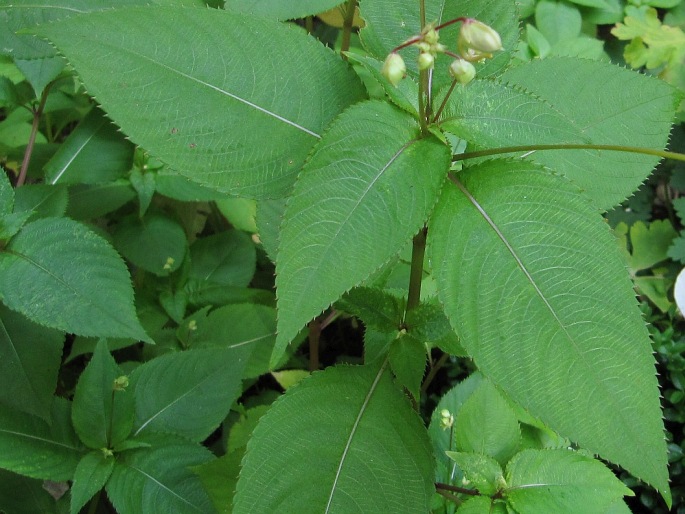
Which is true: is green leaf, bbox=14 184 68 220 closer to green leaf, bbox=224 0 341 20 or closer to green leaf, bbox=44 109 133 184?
green leaf, bbox=44 109 133 184

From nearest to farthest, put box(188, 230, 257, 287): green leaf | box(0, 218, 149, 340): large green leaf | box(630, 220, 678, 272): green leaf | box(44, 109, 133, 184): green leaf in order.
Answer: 1. box(0, 218, 149, 340): large green leaf
2. box(44, 109, 133, 184): green leaf
3. box(188, 230, 257, 287): green leaf
4. box(630, 220, 678, 272): green leaf

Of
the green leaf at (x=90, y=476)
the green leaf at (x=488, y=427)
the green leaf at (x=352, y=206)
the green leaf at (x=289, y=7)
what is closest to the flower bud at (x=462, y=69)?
the green leaf at (x=352, y=206)

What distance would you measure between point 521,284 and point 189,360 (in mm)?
791

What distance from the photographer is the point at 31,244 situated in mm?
1052

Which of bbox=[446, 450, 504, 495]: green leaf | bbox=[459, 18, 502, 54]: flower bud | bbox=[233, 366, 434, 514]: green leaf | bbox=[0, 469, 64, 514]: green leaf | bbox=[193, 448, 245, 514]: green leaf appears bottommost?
bbox=[0, 469, 64, 514]: green leaf

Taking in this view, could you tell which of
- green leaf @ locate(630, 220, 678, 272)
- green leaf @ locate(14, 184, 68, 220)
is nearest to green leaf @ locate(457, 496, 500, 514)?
green leaf @ locate(14, 184, 68, 220)

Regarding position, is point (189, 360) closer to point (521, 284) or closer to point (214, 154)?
point (214, 154)

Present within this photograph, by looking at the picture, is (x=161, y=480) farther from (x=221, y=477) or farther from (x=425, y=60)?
(x=425, y=60)

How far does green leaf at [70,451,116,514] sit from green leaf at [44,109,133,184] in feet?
2.05

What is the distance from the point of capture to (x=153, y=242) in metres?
1.50

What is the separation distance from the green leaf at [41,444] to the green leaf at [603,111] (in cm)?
98

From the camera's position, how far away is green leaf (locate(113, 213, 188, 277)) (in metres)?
1.48

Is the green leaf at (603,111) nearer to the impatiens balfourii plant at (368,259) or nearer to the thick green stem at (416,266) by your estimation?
the impatiens balfourii plant at (368,259)

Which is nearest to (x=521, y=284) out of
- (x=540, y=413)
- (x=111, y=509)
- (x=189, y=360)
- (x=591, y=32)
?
(x=540, y=413)
